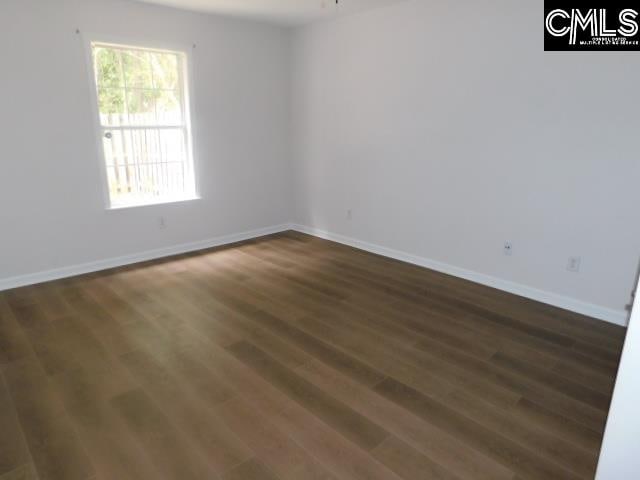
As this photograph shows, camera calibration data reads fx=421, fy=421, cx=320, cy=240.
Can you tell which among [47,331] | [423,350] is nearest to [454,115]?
[423,350]

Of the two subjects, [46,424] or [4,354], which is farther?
[4,354]

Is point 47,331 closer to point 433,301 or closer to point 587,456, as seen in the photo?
point 433,301

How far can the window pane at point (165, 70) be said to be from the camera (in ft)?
14.0

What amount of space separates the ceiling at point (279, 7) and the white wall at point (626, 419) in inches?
154

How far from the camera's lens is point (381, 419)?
2.09 meters

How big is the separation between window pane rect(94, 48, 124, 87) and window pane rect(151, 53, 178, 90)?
1.15 feet

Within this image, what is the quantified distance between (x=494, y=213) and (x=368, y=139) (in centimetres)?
158

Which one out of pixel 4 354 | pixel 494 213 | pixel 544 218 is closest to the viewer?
pixel 4 354

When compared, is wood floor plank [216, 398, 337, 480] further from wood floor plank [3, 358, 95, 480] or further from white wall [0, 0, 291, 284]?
white wall [0, 0, 291, 284]

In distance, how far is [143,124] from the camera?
4.27 meters

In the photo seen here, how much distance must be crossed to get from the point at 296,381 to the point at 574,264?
2346 millimetres

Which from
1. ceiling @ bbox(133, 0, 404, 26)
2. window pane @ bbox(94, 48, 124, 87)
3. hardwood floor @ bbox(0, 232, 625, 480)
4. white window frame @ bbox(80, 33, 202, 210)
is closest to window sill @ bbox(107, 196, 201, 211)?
white window frame @ bbox(80, 33, 202, 210)

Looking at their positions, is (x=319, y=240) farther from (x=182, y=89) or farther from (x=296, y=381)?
(x=296, y=381)

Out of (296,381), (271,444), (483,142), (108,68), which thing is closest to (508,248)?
(483,142)
